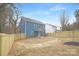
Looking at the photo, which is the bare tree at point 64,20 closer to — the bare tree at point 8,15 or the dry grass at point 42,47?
the dry grass at point 42,47

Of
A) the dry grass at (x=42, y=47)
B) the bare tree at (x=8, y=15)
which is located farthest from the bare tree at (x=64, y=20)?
the bare tree at (x=8, y=15)

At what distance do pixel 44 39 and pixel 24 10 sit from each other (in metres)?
0.45

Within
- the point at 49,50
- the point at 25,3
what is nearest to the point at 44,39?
the point at 49,50

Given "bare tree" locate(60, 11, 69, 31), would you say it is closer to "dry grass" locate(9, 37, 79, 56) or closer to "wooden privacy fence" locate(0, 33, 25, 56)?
"dry grass" locate(9, 37, 79, 56)

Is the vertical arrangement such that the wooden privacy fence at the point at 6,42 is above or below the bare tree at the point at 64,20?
below

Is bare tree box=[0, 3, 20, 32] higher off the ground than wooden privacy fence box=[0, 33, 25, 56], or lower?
higher

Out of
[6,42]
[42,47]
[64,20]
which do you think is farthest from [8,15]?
[64,20]

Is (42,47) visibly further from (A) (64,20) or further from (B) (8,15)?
(B) (8,15)

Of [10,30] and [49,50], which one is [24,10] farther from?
[49,50]

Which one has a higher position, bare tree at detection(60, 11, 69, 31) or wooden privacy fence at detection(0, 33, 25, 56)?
bare tree at detection(60, 11, 69, 31)

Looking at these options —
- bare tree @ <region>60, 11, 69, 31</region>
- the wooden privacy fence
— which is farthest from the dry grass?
bare tree @ <region>60, 11, 69, 31</region>

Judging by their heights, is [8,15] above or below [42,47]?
above

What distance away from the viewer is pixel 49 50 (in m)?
2.57

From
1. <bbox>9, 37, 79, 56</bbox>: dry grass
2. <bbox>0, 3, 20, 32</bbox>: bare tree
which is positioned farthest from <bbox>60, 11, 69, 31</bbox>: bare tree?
<bbox>0, 3, 20, 32</bbox>: bare tree
